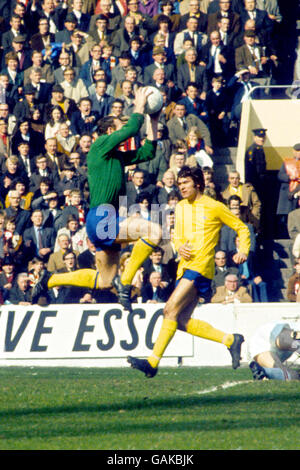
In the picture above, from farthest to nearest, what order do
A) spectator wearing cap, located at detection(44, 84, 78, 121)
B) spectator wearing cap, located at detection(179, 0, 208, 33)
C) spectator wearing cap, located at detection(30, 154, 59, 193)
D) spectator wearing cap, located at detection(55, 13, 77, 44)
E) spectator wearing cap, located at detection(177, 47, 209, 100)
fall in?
spectator wearing cap, located at detection(55, 13, 77, 44), spectator wearing cap, located at detection(179, 0, 208, 33), spectator wearing cap, located at detection(177, 47, 209, 100), spectator wearing cap, located at detection(44, 84, 78, 121), spectator wearing cap, located at detection(30, 154, 59, 193)

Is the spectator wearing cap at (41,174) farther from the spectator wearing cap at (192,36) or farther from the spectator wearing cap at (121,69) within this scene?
the spectator wearing cap at (192,36)

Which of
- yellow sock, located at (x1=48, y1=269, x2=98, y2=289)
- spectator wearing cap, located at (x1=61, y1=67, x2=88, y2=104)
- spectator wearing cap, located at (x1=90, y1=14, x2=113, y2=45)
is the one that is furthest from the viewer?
spectator wearing cap, located at (x1=90, y1=14, x2=113, y2=45)

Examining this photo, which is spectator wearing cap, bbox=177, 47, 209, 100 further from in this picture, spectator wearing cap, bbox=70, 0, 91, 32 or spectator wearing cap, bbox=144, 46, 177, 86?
spectator wearing cap, bbox=70, 0, 91, 32

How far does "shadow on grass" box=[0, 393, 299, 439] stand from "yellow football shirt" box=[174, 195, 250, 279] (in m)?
1.71

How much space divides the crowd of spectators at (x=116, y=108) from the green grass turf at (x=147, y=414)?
4.09m

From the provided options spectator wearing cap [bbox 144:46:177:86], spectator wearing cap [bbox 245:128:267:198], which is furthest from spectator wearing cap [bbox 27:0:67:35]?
spectator wearing cap [bbox 245:128:267:198]

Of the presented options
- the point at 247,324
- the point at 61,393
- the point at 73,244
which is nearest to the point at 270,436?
the point at 61,393

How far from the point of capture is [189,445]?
7.74 m

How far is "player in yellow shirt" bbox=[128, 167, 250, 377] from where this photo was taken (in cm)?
1112

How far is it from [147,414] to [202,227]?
2.79 metres

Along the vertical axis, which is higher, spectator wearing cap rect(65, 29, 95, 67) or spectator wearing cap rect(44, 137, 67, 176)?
spectator wearing cap rect(65, 29, 95, 67)

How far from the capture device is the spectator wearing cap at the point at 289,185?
17.7 metres

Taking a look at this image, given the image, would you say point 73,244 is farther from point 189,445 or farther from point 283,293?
point 189,445

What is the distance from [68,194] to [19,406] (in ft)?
25.8
